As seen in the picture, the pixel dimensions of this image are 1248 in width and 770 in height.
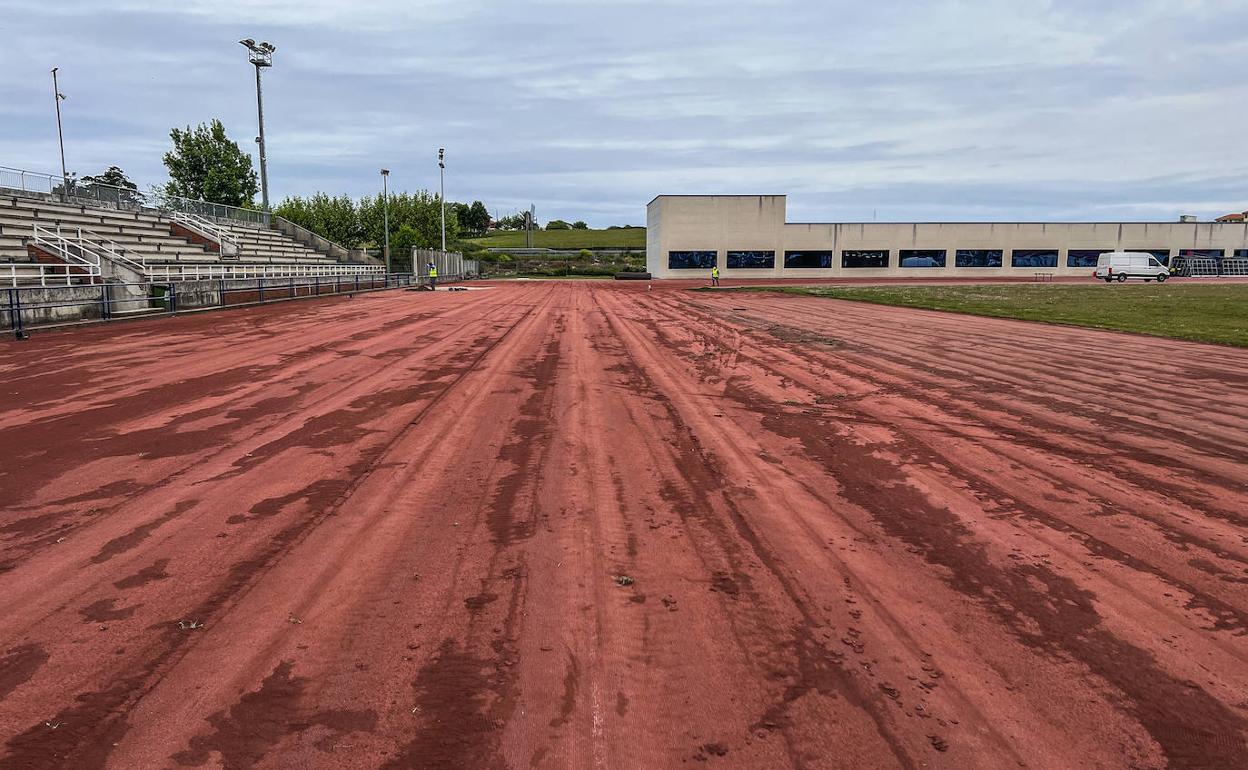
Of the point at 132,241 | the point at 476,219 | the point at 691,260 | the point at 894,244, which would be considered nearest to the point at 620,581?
the point at 132,241

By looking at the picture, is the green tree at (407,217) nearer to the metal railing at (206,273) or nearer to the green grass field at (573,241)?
the green grass field at (573,241)

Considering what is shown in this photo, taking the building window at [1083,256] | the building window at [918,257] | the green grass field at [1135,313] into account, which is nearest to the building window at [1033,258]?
the building window at [1083,256]

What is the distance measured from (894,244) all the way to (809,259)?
8206 mm

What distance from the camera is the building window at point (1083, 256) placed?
6234cm

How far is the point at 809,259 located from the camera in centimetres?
6022

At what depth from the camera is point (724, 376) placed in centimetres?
1059

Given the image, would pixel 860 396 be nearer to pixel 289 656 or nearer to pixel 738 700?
pixel 738 700

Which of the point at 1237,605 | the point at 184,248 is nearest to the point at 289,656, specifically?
the point at 1237,605

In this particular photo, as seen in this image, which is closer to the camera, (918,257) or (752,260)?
(752,260)

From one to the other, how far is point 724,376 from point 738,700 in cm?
795

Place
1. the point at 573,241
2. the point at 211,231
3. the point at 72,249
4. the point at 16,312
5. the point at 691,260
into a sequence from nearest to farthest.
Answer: the point at 16,312 → the point at 72,249 → the point at 211,231 → the point at 691,260 → the point at 573,241

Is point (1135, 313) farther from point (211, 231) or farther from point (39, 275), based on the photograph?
point (211, 231)

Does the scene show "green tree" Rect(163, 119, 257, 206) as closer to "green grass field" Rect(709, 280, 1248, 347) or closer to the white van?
"green grass field" Rect(709, 280, 1248, 347)

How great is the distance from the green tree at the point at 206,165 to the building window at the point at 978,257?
64.8 meters
